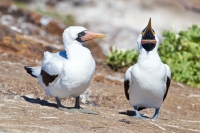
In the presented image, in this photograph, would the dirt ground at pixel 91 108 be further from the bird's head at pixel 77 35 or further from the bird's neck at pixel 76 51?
the bird's head at pixel 77 35

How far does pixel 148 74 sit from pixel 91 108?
1538 mm

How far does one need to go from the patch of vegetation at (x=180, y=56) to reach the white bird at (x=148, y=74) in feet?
15.9

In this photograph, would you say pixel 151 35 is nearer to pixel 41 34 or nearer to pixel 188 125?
pixel 188 125

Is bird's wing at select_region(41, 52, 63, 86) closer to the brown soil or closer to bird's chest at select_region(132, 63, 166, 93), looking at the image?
the brown soil

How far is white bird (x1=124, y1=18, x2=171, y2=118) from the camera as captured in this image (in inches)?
300

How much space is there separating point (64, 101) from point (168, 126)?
8.91ft

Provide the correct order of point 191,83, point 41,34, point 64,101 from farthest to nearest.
Result: point 41,34
point 191,83
point 64,101

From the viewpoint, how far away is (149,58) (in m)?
7.68

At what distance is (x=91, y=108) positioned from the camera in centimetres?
879

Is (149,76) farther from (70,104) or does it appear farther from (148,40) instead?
(70,104)

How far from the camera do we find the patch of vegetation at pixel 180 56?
1273 cm

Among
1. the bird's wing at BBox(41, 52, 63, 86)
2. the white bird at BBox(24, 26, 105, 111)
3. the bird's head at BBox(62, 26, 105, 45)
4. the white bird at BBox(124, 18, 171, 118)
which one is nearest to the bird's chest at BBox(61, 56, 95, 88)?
the white bird at BBox(24, 26, 105, 111)

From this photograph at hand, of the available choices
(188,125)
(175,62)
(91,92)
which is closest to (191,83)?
(175,62)

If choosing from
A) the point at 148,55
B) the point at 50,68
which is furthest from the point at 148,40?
the point at 50,68
